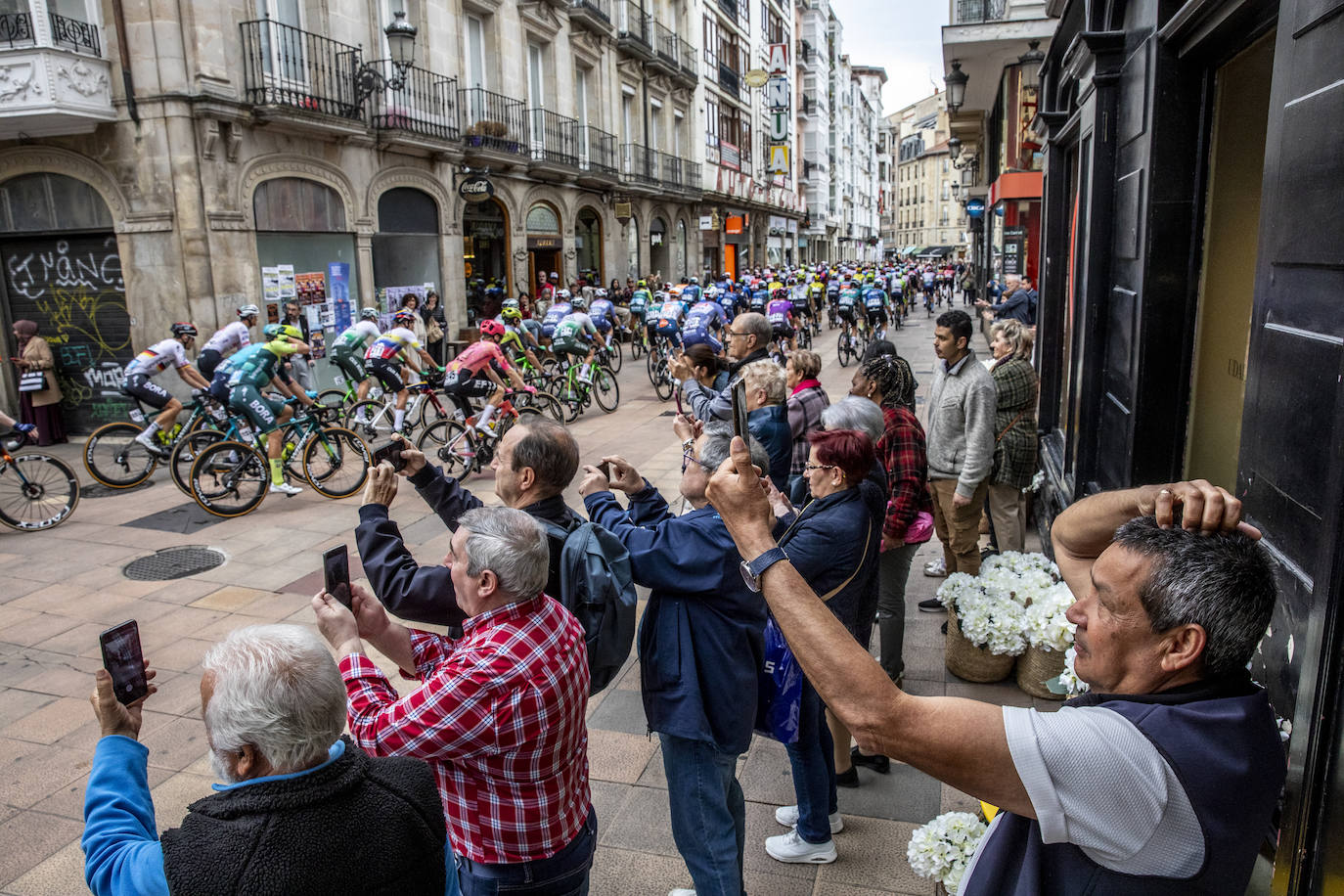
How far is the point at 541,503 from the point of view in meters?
2.88

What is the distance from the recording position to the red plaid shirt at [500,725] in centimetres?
206

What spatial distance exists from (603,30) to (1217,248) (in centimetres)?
2453

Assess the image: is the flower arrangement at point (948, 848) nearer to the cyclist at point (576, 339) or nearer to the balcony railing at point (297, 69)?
the cyclist at point (576, 339)

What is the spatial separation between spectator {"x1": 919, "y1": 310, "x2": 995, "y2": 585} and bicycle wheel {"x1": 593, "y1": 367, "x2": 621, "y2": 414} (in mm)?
8576

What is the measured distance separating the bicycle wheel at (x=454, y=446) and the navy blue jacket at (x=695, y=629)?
23.6 feet

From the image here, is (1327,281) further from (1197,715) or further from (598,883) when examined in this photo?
(598,883)

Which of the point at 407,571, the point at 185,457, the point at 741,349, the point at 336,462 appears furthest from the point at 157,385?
the point at 407,571

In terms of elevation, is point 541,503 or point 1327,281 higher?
point 1327,281

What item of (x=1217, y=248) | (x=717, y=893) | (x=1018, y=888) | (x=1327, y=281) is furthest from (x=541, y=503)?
(x=1217, y=248)

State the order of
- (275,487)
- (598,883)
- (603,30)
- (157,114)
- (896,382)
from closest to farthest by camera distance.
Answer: (598,883) < (896,382) < (275,487) < (157,114) < (603,30)

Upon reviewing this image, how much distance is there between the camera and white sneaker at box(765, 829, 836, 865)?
336 cm

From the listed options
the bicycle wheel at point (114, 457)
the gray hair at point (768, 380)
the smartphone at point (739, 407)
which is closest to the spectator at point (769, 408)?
the gray hair at point (768, 380)

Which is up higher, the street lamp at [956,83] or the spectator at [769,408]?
the street lamp at [956,83]

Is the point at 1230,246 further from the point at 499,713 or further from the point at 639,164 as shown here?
the point at 639,164
